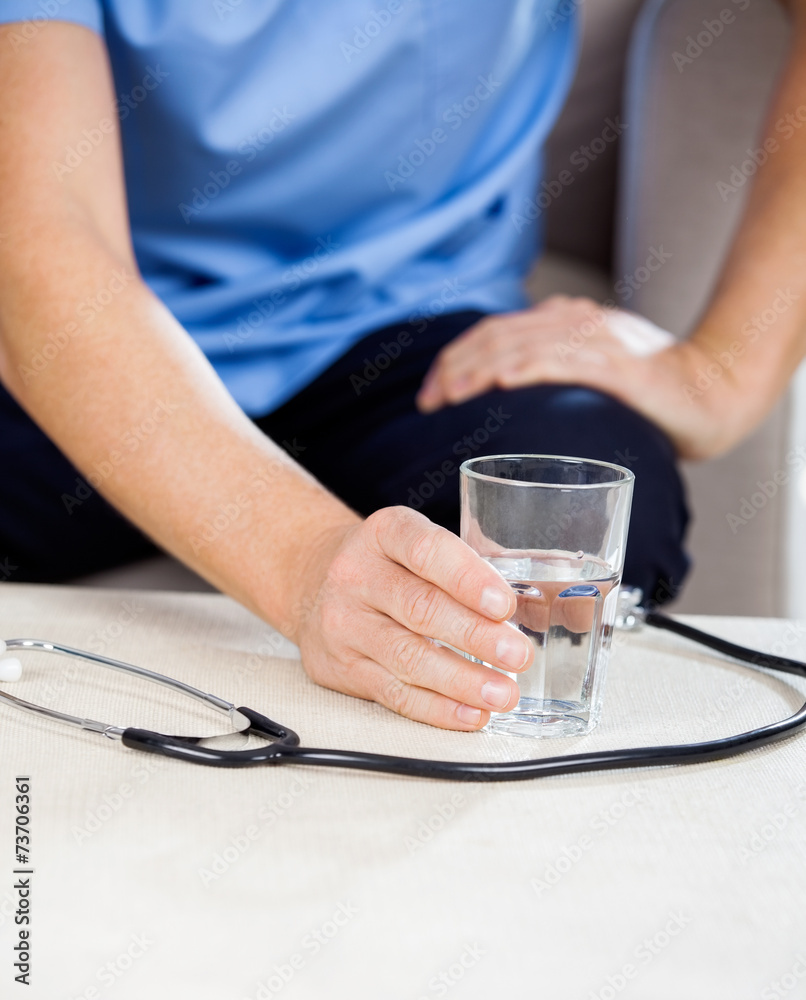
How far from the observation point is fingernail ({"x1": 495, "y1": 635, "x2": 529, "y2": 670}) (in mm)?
503

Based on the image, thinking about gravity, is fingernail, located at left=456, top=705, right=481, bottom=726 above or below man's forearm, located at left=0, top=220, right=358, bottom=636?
below

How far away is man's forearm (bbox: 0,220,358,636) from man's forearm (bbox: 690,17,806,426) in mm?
500

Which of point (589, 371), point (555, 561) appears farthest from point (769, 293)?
point (555, 561)

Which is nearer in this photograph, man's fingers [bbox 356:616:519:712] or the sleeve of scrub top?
man's fingers [bbox 356:616:519:712]

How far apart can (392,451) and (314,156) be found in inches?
10.7

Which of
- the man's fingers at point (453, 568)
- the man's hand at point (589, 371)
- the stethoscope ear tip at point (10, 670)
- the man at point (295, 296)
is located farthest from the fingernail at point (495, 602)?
the man's hand at point (589, 371)

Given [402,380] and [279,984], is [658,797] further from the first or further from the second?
[402,380]

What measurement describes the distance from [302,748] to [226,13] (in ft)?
2.05

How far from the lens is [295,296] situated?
3.23ft

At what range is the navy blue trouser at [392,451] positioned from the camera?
853 millimetres

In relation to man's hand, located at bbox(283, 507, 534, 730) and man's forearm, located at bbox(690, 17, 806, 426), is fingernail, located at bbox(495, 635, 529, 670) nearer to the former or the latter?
man's hand, located at bbox(283, 507, 534, 730)

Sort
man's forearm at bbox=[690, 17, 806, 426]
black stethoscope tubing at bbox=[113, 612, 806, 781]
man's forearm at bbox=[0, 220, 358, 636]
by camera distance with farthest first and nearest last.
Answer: man's forearm at bbox=[690, 17, 806, 426]
man's forearm at bbox=[0, 220, 358, 636]
black stethoscope tubing at bbox=[113, 612, 806, 781]

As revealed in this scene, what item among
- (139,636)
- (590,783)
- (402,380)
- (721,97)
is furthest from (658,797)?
(721,97)

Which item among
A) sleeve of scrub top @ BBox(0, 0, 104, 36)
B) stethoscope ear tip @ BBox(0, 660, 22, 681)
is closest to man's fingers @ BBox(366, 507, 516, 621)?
stethoscope ear tip @ BBox(0, 660, 22, 681)
